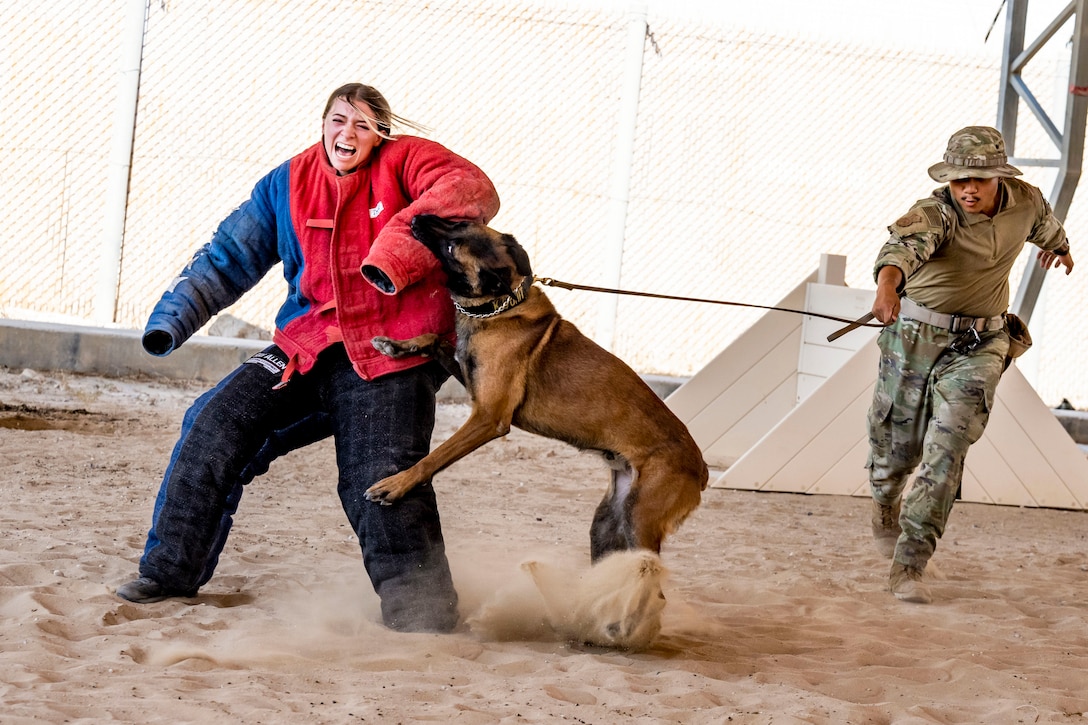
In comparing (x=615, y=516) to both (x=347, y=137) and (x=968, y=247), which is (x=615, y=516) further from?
(x=968, y=247)

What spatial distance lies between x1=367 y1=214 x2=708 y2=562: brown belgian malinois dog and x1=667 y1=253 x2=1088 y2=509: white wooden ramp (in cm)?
325

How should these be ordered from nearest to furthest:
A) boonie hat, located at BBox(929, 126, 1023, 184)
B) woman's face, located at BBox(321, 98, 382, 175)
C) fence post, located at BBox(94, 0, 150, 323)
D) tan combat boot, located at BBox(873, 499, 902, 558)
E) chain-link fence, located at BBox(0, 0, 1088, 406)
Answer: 1. woman's face, located at BBox(321, 98, 382, 175)
2. boonie hat, located at BBox(929, 126, 1023, 184)
3. tan combat boot, located at BBox(873, 499, 902, 558)
4. fence post, located at BBox(94, 0, 150, 323)
5. chain-link fence, located at BBox(0, 0, 1088, 406)

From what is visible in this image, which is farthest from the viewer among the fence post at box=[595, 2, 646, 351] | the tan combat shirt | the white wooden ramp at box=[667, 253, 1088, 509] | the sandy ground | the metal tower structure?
the fence post at box=[595, 2, 646, 351]

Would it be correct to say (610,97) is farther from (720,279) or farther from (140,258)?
(140,258)

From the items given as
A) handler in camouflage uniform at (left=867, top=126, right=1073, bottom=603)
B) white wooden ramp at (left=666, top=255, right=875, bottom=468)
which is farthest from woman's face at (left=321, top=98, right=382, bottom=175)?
white wooden ramp at (left=666, top=255, right=875, bottom=468)

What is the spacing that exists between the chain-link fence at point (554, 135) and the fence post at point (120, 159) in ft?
0.72

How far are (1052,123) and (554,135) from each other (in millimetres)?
4341

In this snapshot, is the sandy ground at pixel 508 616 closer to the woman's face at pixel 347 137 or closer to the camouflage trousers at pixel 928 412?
the camouflage trousers at pixel 928 412

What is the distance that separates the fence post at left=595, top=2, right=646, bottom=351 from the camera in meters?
9.97

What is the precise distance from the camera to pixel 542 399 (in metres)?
3.89

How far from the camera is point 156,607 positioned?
381cm

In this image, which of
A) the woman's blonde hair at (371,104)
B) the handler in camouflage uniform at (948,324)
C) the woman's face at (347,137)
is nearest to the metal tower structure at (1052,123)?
the handler in camouflage uniform at (948,324)

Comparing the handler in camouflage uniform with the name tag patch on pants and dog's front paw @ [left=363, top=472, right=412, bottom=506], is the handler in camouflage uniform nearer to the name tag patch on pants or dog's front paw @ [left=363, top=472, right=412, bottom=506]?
dog's front paw @ [left=363, top=472, right=412, bottom=506]

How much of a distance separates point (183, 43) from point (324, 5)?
51.6 inches
